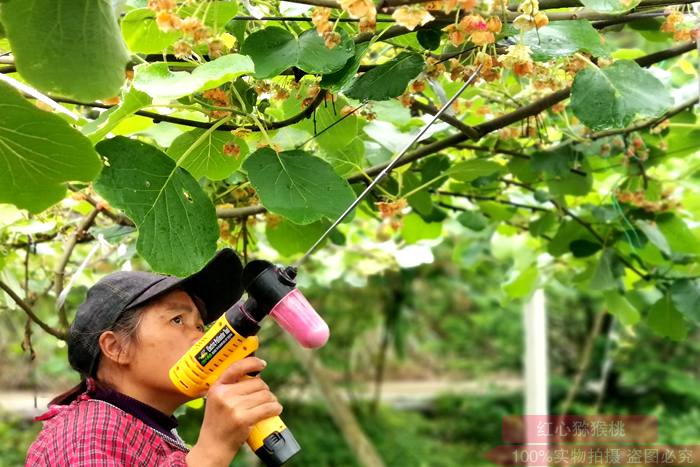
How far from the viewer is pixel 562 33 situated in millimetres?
874

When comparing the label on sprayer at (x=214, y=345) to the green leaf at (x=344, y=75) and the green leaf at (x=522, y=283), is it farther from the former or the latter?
the green leaf at (x=522, y=283)

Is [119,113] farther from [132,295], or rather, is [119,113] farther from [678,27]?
[678,27]

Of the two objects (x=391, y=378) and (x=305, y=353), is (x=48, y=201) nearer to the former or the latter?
(x=305, y=353)

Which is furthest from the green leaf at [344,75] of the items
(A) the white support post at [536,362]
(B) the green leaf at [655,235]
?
(A) the white support post at [536,362]

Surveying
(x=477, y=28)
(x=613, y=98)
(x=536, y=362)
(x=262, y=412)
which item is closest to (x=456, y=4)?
(x=477, y=28)

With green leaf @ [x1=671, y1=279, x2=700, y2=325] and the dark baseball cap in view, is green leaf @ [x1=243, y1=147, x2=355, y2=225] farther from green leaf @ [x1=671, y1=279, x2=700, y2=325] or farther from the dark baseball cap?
green leaf @ [x1=671, y1=279, x2=700, y2=325]

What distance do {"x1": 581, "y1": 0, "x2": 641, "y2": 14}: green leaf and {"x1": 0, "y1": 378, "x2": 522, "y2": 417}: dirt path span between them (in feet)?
22.5

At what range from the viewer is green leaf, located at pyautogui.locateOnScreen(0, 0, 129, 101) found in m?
0.70

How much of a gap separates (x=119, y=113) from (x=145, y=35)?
0.09 m

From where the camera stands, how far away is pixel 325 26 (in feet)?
2.61

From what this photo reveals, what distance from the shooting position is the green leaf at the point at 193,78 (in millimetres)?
740

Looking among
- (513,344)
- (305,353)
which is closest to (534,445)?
(305,353)

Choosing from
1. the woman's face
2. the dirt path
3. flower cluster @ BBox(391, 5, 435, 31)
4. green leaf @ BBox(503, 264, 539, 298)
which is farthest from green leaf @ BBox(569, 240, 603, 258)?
the dirt path

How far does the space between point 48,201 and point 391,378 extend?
985 centimetres
